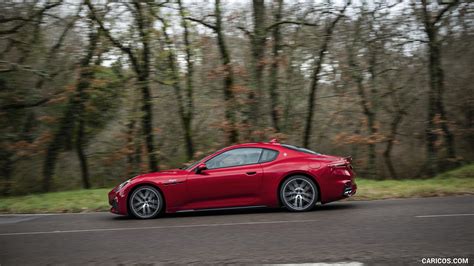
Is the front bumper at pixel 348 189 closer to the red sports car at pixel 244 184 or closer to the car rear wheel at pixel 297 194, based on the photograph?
the red sports car at pixel 244 184

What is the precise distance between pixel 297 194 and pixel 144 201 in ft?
10.2

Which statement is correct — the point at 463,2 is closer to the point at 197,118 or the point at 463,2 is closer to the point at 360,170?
the point at 360,170

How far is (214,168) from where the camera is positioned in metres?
10.3

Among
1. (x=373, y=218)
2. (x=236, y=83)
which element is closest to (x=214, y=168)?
(x=373, y=218)

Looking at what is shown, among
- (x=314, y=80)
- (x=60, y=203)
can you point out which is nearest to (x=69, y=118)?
(x=60, y=203)

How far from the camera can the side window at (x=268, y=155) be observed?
10327 mm

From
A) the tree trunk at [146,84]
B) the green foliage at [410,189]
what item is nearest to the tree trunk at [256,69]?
the tree trunk at [146,84]

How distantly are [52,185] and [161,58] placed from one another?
6513mm

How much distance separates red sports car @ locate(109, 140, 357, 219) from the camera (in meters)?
10.0

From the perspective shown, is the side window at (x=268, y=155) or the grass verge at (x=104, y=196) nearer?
the side window at (x=268, y=155)

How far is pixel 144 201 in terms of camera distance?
10.4 meters

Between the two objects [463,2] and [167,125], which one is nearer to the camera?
[463,2]

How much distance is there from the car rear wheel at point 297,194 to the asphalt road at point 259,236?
11.1 inches

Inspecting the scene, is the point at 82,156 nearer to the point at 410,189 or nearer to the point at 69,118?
the point at 69,118
